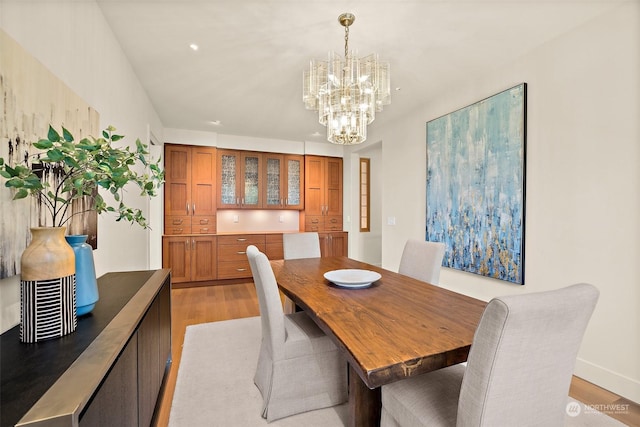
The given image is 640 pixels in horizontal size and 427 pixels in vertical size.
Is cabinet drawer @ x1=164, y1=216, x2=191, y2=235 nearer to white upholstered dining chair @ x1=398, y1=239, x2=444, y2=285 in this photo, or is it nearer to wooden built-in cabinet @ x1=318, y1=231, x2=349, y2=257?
wooden built-in cabinet @ x1=318, y1=231, x2=349, y2=257

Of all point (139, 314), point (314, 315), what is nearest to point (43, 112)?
point (139, 314)

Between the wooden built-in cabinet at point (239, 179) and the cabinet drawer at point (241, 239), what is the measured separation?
541 mm

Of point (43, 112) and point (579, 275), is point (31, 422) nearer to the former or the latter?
point (43, 112)

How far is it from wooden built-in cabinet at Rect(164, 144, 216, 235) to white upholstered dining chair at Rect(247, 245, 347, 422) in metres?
3.32

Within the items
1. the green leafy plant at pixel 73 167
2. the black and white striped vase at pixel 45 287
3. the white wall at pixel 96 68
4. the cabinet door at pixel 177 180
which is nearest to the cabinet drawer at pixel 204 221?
the cabinet door at pixel 177 180

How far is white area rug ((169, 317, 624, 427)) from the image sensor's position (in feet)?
5.29

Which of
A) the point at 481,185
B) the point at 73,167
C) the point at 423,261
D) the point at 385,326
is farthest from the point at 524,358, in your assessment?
the point at 481,185

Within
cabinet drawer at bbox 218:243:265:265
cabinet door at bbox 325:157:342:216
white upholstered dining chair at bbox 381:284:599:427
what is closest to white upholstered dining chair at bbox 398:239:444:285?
white upholstered dining chair at bbox 381:284:599:427

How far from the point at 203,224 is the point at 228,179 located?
866mm

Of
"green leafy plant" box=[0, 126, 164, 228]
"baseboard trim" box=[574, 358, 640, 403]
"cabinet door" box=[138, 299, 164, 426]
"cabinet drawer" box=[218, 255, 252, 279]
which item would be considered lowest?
"baseboard trim" box=[574, 358, 640, 403]

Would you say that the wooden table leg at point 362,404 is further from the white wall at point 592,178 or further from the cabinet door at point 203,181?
the cabinet door at point 203,181

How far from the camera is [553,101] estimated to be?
2203 mm

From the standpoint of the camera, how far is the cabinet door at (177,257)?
433cm

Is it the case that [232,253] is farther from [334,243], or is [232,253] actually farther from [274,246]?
[334,243]
